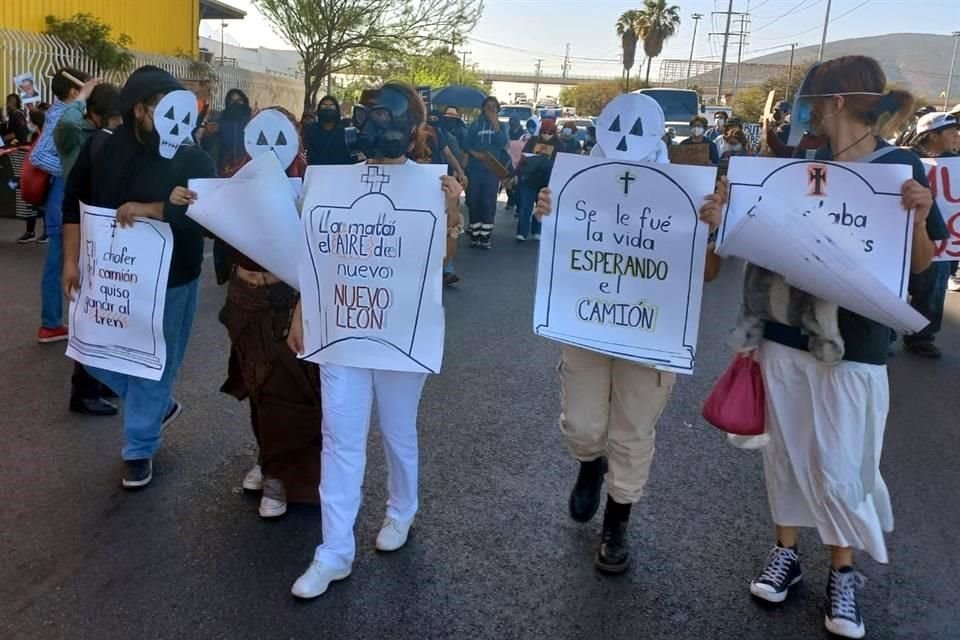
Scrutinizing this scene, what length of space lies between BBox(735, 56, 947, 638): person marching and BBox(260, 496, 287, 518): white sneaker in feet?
6.70

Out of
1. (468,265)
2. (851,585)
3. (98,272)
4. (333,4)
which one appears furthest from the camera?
(333,4)

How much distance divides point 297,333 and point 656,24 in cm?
6222

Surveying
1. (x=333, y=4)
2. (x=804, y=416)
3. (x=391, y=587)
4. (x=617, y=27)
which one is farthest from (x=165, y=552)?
(x=617, y=27)

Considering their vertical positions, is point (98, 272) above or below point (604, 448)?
above

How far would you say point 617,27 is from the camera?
6250cm

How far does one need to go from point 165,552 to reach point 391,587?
934mm

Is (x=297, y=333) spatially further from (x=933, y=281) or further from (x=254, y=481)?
(x=933, y=281)

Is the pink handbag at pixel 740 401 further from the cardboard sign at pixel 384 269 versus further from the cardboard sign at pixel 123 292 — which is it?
the cardboard sign at pixel 123 292

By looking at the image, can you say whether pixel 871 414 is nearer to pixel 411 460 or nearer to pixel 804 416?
pixel 804 416

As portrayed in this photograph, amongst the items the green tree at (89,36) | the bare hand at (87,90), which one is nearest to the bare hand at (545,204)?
the bare hand at (87,90)

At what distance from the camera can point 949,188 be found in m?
6.08

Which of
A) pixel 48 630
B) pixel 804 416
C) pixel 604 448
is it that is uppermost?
pixel 804 416

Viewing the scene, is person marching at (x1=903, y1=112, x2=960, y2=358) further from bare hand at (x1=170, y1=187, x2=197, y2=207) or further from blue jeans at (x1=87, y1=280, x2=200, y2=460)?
bare hand at (x1=170, y1=187, x2=197, y2=207)

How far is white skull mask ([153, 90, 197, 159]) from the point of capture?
11.8 ft
